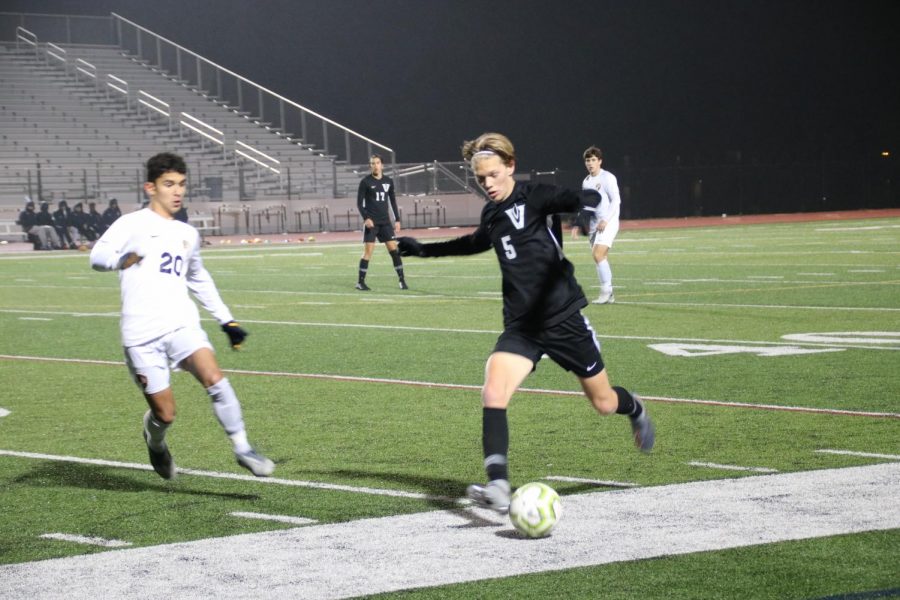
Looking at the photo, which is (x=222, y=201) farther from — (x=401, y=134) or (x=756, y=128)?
(x=756, y=128)

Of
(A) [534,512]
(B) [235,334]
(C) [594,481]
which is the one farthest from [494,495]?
(B) [235,334]

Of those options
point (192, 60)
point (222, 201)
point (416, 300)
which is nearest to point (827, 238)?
point (416, 300)

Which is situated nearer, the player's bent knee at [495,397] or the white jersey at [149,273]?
the player's bent knee at [495,397]

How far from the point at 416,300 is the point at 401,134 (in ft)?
116

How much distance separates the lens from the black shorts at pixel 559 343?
651 centimetres

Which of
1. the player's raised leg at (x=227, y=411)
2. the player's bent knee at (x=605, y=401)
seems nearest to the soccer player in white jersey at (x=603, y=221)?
the player's bent knee at (x=605, y=401)

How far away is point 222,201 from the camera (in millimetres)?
49312

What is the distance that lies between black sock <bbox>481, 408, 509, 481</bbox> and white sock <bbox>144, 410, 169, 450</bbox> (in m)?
1.76

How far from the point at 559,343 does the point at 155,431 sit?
6.90ft

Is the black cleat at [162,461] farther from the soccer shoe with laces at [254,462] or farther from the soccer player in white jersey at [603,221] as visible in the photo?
the soccer player in white jersey at [603,221]

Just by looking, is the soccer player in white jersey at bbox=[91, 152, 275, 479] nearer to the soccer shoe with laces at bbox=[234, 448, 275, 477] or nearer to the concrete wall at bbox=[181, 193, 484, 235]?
the soccer shoe with laces at bbox=[234, 448, 275, 477]

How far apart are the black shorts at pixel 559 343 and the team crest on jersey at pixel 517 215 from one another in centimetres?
49

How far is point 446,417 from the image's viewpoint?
9281 millimetres

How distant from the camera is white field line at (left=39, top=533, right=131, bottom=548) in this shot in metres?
5.83
